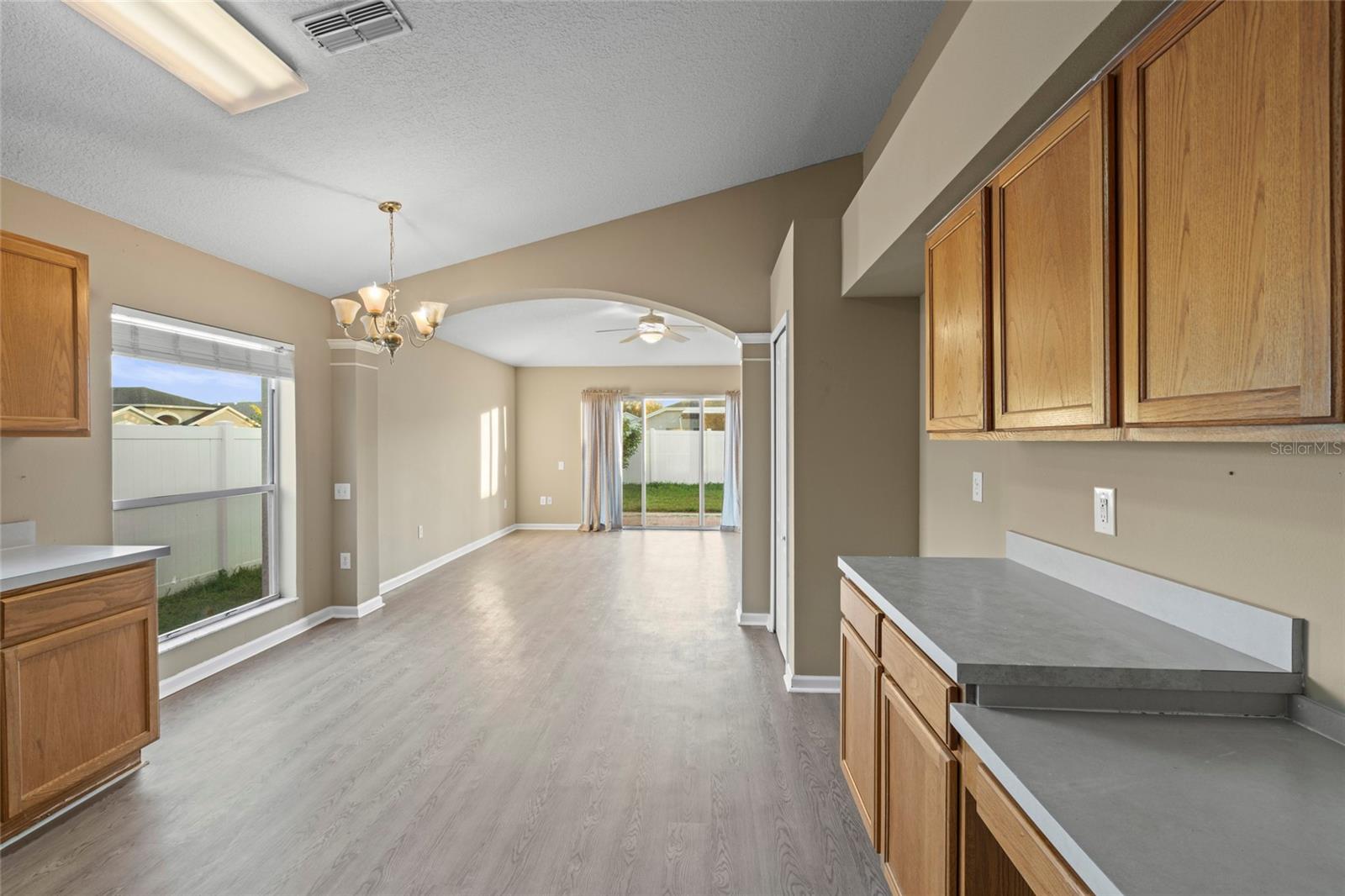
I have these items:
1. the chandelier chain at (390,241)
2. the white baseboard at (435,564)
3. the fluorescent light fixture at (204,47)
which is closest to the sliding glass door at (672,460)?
the white baseboard at (435,564)

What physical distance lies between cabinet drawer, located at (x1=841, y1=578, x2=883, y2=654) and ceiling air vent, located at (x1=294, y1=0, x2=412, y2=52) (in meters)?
2.53

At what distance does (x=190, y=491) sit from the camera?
381 centimetres

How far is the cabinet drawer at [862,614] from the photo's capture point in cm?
196

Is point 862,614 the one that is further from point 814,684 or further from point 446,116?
point 446,116

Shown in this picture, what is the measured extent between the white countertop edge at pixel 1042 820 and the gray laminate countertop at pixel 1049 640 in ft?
0.48

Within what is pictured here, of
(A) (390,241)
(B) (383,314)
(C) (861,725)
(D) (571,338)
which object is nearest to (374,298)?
(B) (383,314)

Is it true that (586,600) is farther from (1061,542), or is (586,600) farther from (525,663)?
(1061,542)

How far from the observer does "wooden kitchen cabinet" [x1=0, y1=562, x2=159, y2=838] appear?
84.4 inches

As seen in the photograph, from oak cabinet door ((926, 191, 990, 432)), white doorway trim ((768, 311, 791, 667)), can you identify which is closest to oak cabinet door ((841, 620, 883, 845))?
oak cabinet door ((926, 191, 990, 432))

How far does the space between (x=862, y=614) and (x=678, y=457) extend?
25.3ft

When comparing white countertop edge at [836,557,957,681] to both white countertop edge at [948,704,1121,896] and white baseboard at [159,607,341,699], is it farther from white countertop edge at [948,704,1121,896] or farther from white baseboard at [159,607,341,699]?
white baseboard at [159,607,341,699]

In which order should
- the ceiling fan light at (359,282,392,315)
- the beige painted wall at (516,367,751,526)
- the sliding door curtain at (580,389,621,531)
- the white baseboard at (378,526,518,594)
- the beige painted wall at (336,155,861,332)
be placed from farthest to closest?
the beige painted wall at (516,367,751,526) < the sliding door curtain at (580,389,621,531) < the white baseboard at (378,526,518,594) < the beige painted wall at (336,155,861,332) < the ceiling fan light at (359,282,392,315)

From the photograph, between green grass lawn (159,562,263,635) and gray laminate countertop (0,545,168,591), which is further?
green grass lawn (159,562,263,635)

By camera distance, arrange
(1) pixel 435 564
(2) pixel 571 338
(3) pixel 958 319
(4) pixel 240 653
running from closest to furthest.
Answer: (3) pixel 958 319, (4) pixel 240 653, (1) pixel 435 564, (2) pixel 571 338
